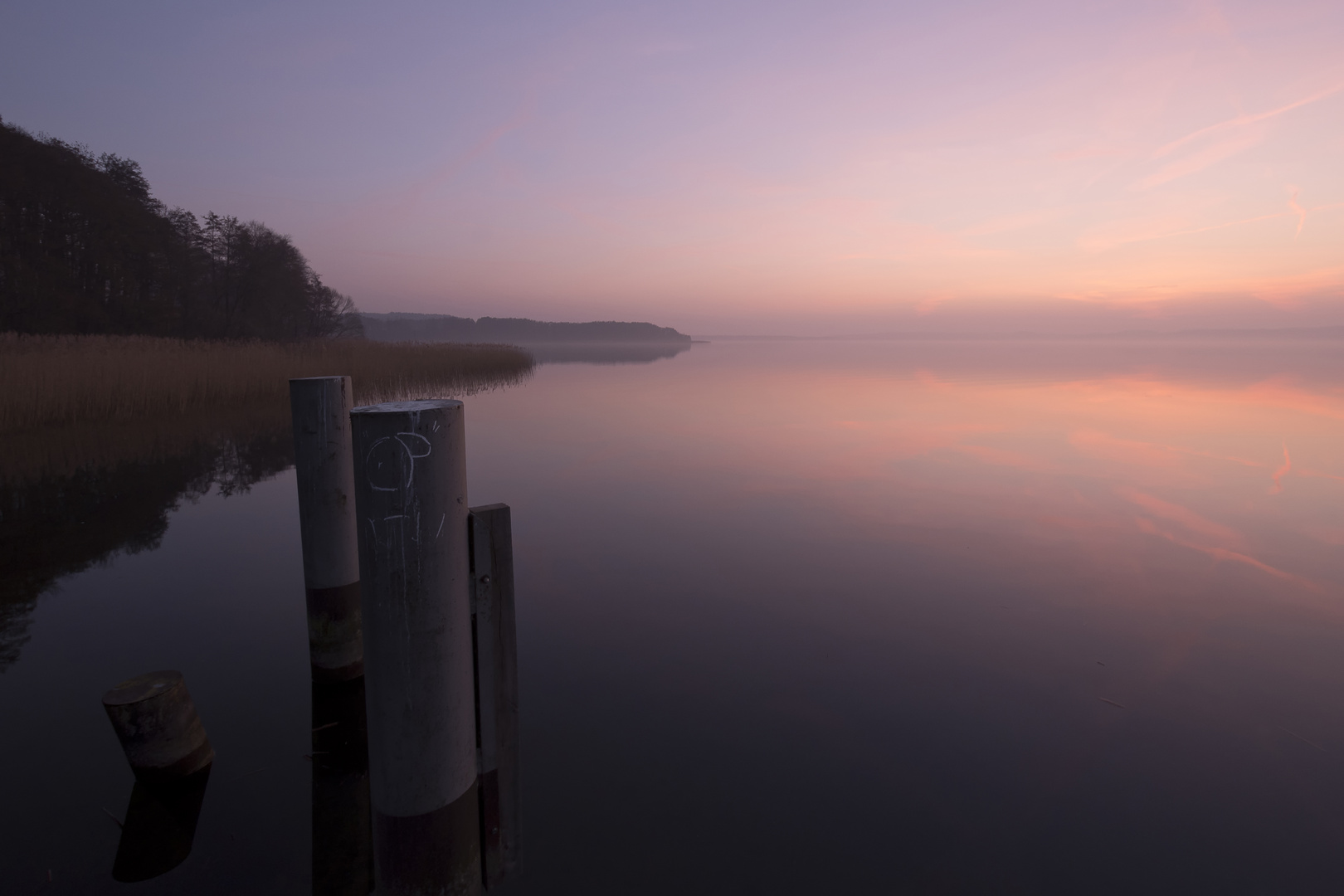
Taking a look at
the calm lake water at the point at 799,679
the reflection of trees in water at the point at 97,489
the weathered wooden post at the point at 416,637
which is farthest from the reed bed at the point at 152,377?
the weathered wooden post at the point at 416,637

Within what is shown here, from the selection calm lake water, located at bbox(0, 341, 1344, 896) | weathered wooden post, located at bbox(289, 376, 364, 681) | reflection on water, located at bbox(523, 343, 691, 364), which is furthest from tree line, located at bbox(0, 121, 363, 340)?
weathered wooden post, located at bbox(289, 376, 364, 681)

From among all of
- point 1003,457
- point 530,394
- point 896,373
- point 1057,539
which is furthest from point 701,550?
point 896,373

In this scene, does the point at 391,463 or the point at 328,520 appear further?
the point at 328,520

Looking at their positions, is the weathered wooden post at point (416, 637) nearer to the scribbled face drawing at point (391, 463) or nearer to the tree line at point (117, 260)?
the scribbled face drawing at point (391, 463)

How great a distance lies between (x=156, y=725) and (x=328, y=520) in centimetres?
116

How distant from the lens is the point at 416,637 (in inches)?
82.4

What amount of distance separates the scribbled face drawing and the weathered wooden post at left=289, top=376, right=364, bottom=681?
1.70m

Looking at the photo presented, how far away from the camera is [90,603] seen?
15.8ft

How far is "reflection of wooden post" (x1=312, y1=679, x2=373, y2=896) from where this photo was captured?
2.57 metres

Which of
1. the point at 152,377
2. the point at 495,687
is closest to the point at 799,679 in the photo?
the point at 495,687

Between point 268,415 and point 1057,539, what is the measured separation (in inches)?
600

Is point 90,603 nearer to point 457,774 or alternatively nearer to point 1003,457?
point 457,774

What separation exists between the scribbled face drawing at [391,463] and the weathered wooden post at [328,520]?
1705 millimetres

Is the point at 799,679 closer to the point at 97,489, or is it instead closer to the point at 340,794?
the point at 340,794
